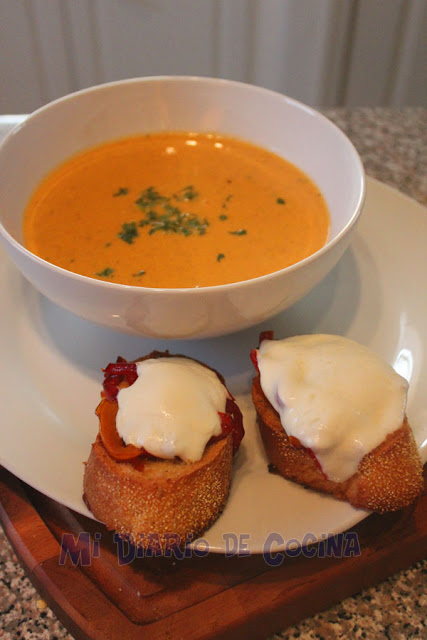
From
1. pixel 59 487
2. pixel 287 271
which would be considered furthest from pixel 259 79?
pixel 59 487

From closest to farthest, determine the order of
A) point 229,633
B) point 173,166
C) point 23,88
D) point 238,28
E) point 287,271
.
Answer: point 229,633 → point 287,271 → point 173,166 → point 238,28 → point 23,88

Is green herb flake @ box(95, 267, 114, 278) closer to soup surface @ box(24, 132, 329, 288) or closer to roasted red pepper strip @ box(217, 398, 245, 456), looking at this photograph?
soup surface @ box(24, 132, 329, 288)

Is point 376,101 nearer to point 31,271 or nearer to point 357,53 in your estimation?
point 357,53

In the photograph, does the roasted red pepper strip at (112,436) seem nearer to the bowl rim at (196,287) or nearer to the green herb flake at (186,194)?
the bowl rim at (196,287)

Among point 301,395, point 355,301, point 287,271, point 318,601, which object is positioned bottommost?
point 318,601

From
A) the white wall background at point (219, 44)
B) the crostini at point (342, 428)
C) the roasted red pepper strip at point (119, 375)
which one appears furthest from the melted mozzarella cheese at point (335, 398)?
the white wall background at point (219, 44)

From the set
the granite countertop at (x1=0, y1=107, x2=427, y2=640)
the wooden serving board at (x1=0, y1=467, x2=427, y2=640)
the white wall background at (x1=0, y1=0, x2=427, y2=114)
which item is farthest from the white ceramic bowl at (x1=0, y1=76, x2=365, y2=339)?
the white wall background at (x1=0, y1=0, x2=427, y2=114)
